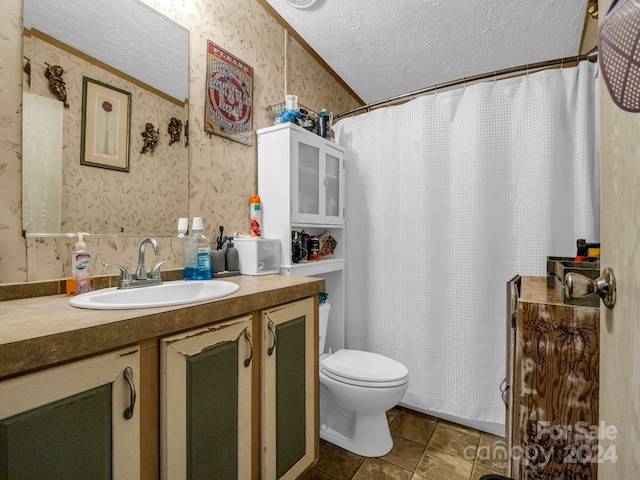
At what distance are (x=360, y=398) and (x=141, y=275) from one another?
44.1 inches

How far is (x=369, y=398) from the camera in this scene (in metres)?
1.55

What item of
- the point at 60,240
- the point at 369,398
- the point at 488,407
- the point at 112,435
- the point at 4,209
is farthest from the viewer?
the point at 488,407

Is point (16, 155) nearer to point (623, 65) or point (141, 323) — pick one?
point (141, 323)

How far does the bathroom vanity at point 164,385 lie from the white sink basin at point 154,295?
0.12 ft

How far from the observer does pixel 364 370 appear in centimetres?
167

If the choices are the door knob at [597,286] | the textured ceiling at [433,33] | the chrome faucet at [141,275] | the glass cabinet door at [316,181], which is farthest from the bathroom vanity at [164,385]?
the textured ceiling at [433,33]

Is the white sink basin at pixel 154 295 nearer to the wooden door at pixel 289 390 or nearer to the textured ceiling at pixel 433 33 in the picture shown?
the wooden door at pixel 289 390

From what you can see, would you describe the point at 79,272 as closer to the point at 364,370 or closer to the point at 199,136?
the point at 199,136

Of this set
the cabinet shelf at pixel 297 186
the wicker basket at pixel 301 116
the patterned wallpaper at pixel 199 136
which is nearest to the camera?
the patterned wallpaper at pixel 199 136

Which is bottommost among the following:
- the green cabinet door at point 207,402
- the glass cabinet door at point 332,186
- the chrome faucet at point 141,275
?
the green cabinet door at point 207,402

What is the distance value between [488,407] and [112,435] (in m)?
1.80

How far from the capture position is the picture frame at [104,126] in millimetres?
1187

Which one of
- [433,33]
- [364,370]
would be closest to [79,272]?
[364,370]

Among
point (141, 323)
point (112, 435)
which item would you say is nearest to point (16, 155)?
point (141, 323)
